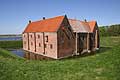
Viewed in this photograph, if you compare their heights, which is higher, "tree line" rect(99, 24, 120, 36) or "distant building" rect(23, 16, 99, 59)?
"tree line" rect(99, 24, 120, 36)

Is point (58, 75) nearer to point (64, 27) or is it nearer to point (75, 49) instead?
point (64, 27)

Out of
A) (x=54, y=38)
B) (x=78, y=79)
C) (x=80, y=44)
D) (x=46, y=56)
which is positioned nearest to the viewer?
(x=78, y=79)

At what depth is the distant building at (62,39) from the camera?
107 ft

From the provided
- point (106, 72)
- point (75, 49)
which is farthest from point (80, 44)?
point (106, 72)

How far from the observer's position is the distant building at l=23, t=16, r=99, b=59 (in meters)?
32.7

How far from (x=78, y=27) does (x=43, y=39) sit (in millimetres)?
10312

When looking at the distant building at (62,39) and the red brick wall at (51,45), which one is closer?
the red brick wall at (51,45)

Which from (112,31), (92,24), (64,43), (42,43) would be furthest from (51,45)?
(112,31)

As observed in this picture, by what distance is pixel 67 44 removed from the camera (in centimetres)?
3441

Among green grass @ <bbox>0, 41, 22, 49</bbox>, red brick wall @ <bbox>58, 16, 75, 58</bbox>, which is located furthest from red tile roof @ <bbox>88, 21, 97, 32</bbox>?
green grass @ <bbox>0, 41, 22, 49</bbox>

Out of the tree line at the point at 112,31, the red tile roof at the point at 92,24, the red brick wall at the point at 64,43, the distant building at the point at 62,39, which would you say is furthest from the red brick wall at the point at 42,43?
the tree line at the point at 112,31

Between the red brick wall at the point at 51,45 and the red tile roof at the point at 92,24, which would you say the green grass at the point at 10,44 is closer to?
the red brick wall at the point at 51,45

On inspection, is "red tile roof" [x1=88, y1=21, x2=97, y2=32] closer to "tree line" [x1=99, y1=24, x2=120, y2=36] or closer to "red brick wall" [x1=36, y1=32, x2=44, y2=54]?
"red brick wall" [x1=36, y1=32, x2=44, y2=54]

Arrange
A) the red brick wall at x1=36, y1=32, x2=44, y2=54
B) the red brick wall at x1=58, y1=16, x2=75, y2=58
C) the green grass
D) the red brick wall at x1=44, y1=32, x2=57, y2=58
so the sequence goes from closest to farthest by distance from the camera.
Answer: the red brick wall at x1=44, y1=32, x2=57, y2=58 → the red brick wall at x1=58, y1=16, x2=75, y2=58 → the red brick wall at x1=36, y1=32, x2=44, y2=54 → the green grass
